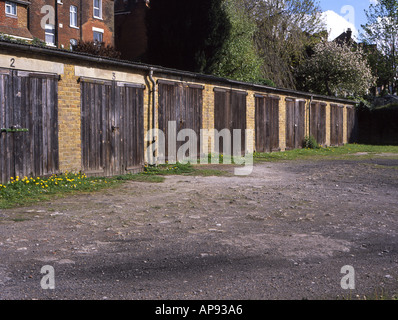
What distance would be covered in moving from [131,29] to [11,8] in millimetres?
12838

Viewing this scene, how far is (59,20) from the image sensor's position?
3400 cm

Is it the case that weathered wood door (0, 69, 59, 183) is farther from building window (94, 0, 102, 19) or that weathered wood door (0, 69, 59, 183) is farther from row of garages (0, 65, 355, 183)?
building window (94, 0, 102, 19)

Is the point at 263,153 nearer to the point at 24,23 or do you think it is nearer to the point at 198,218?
the point at 198,218

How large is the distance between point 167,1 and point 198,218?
2234cm

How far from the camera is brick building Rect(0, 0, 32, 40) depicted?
94.5ft

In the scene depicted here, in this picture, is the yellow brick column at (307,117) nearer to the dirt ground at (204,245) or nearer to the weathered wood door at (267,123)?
the weathered wood door at (267,123)

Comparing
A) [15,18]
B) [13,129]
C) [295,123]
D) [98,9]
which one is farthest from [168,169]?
[98,9]

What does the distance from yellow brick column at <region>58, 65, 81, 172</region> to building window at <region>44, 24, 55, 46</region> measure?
1012 inches

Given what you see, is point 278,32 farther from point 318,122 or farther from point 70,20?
point 70,20

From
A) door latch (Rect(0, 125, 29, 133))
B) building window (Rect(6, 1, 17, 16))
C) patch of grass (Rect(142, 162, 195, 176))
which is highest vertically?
building window (Rect(6, 1, 17, 16))

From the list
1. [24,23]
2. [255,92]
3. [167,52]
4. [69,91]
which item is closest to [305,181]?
[69,91]

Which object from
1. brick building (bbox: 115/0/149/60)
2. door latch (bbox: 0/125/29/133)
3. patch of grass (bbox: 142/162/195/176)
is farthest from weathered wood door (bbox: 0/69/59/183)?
brick building (bbox: 115/0/149/60)

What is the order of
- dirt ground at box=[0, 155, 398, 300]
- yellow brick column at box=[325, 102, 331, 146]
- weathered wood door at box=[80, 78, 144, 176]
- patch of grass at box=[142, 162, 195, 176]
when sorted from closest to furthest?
dirt ground at box=[0, 155, 398, 300], weathered wood door at box=[80, 78, 144, 176], patch of grass at box=[142, 162, 195, 176], yellow brick column at box=[325, 102, 331, 146]

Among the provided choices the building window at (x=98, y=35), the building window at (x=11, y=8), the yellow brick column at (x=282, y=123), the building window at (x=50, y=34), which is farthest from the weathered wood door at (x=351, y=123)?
the building window at (x=11, y=8)
